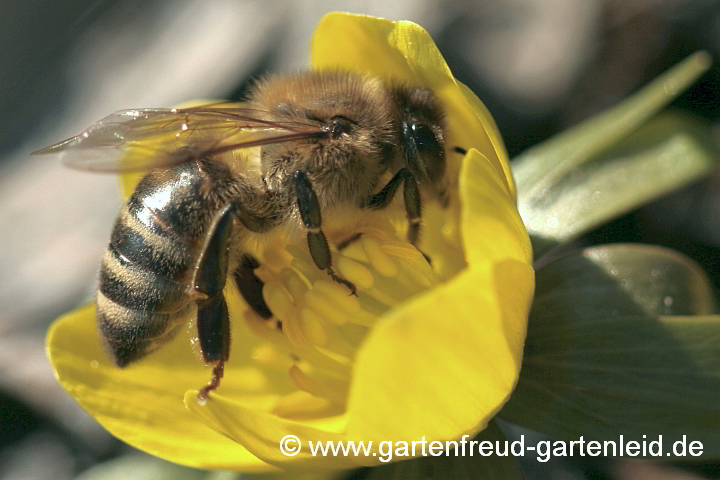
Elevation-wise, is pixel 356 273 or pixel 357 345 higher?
pixel 356 273

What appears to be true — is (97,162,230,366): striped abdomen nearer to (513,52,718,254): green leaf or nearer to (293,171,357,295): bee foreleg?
(293,171,357,295): bee foreleg

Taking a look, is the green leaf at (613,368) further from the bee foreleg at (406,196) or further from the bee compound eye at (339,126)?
the bee compound eye at (339,126)

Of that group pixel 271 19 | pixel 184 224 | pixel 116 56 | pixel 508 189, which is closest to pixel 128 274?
pixel 184 224

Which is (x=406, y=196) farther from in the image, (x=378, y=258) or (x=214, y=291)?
(x=214, y=291)

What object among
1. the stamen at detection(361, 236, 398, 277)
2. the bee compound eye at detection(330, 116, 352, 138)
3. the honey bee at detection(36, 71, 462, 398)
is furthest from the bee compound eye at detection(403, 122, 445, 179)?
the stamen at detection(361, 236, 398, 277)

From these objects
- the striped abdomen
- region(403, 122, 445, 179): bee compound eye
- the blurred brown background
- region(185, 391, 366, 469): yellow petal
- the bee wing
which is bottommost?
the blurred brown background

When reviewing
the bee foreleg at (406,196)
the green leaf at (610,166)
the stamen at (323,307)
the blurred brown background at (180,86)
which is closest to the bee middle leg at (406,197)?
the bee foreleg at (406,196)

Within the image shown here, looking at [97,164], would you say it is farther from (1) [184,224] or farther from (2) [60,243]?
(2) [60,243]

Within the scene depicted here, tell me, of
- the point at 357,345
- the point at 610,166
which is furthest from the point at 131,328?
the point at 610,166

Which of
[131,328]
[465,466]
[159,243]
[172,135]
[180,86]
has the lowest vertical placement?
[465,466]
